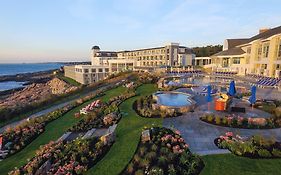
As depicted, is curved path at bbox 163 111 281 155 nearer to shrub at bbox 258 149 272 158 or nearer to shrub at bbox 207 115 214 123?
shrub at bbox 207 115 214 123

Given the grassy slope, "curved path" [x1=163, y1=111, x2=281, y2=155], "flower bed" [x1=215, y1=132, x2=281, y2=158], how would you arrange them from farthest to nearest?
the grassy slope, "curved path" [x1=163, y1=111, x2=281, y2=155], "flower bed" [x1=215, y1=132, x2=281, y2=158]

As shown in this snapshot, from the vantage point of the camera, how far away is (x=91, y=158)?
779cm

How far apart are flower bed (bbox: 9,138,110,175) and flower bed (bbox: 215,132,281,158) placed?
5.47 meters

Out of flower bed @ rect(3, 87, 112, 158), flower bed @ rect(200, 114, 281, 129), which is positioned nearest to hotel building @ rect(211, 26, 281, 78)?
flower bed @ rect(200, 114, 281, 129)

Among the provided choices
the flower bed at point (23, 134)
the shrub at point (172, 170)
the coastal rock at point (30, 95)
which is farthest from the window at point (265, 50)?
the coastal rock at point (30, 95)

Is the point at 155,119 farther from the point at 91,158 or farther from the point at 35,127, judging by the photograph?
the point at 35,127

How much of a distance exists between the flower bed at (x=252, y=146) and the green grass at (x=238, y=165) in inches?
13.3

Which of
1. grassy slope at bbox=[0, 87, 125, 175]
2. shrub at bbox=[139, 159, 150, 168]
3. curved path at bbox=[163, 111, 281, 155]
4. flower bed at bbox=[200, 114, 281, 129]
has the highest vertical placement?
flower bed at bbox=[200, 114, 281, 129]

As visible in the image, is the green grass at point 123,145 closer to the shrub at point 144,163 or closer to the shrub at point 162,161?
the shrub at point 144,163

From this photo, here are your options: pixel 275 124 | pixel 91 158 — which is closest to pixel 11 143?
pixel 91 158

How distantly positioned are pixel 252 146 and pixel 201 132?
97.8 inches

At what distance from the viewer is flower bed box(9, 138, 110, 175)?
281 inches

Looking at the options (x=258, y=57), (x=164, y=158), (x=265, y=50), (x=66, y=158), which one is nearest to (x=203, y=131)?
(x=164, y=158)

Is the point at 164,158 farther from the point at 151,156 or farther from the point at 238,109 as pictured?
the point at 238,109
